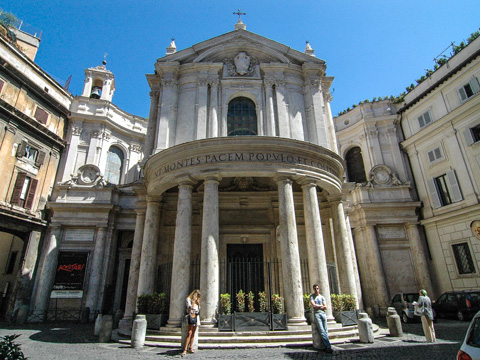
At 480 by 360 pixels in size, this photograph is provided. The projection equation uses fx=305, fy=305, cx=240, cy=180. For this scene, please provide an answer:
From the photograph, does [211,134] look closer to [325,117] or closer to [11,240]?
[325,117]

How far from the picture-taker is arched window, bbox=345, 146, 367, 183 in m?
23.8

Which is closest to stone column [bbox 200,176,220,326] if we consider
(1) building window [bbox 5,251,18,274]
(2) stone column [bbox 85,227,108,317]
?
(2) stone column [bbox 85,227,108,317]

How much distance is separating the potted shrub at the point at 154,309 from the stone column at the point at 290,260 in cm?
450

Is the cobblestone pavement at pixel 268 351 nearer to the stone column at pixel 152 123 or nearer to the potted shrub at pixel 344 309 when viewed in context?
the potted shrub at pixel 344 309

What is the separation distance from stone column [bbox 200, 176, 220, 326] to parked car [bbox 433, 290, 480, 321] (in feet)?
41.2

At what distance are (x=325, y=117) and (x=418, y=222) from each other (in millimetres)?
9596

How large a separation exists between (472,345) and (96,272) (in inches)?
739

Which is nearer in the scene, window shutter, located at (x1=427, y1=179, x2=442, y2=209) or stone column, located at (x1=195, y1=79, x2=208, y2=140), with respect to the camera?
stone column, located at (x1=195, y1=79, x2=208, y2=140)

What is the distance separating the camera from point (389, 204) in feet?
65.0

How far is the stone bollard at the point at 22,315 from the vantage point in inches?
637

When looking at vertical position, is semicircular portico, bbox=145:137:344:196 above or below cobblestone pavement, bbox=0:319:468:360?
above

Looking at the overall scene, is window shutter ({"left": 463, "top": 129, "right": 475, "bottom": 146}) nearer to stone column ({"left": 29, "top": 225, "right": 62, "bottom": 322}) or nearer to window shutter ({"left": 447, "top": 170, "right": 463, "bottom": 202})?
window shutter ({"left": 447, "top": 170, "right": 463, "bottom": 202})

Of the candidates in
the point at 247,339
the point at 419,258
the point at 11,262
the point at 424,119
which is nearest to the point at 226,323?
the point at 247,339

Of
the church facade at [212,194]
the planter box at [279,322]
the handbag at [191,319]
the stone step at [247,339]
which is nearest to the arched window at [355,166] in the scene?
the church facade at [212,194]
